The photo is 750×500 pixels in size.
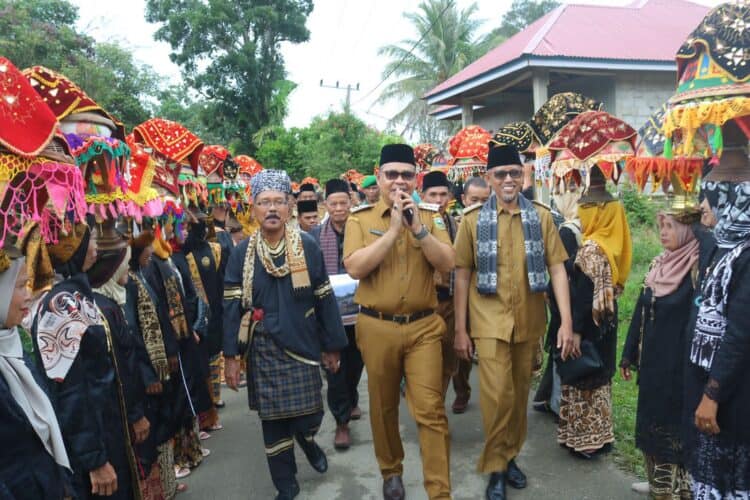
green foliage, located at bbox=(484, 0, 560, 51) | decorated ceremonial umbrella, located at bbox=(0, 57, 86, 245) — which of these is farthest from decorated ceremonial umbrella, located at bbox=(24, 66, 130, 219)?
green foliage, located at bbox=(484, 0, 560, 51)

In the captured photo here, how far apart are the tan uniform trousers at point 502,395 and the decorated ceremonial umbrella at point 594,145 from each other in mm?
1604

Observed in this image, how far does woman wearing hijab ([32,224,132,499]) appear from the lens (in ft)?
8.09

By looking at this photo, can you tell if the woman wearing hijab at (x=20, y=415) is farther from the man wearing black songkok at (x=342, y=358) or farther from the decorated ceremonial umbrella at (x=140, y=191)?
the man wearing black songkok at (x=342, y=358)

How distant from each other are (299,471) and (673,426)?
267cm

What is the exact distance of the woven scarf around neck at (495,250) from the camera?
12.3ft

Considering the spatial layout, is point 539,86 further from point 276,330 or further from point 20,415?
point 20,415

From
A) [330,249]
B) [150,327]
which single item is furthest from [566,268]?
[150,327]

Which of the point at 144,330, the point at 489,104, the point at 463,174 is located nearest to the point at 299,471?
the point at 144,330

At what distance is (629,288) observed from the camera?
914 cm

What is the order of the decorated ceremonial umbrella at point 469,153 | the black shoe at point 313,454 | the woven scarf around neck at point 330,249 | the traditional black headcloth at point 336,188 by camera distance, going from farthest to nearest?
the decorated ceremonial umbrella at point 469,153
the traditional black headcloth at point 336,188
the woven scarf around neck at point 330,249
the black shoe at point 313,454

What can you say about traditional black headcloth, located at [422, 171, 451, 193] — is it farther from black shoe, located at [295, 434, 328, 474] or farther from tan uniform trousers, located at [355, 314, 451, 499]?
black shoe, located at [295, 434, 328, 474]

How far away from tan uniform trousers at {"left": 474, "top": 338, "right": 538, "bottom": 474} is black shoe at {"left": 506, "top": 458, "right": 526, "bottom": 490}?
0.15 m

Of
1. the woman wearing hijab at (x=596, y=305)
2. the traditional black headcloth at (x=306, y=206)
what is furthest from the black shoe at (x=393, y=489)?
the traditional black headcloth at (x=306, y=206)

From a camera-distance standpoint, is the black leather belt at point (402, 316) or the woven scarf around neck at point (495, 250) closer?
the black leather belt at point (402, 316)
